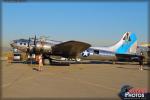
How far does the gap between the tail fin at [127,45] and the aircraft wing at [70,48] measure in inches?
261

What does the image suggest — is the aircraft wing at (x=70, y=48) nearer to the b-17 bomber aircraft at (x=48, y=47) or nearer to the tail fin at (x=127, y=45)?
the b-17 bomber aircraft at (x=48, y=47)

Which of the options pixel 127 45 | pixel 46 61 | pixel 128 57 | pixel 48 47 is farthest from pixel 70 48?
pixel 127 45

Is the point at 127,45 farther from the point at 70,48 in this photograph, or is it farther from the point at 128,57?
the point at 70,48

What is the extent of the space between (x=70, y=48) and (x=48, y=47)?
7.53 ft

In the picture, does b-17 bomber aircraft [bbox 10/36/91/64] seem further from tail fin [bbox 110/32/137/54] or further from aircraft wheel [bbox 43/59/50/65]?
tail fin [bbox 110/32/137/54]

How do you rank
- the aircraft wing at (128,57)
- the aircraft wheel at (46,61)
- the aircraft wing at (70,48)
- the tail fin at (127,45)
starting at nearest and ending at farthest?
the aircraft wing at (70,48) < the aircraft wheel at (46,61) < the aircraft wing at (128,57) < the tail fin at (127,45)

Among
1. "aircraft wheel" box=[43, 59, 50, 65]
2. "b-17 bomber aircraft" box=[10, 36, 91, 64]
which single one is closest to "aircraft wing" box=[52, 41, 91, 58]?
"b-17 bomber aircraft" box=[10, 36, 91, 64]

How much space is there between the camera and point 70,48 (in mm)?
25719

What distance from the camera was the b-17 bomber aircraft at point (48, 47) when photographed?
25.6 metres

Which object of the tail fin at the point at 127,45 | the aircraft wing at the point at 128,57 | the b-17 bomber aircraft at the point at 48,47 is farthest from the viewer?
the tail fin at the point at 127,45

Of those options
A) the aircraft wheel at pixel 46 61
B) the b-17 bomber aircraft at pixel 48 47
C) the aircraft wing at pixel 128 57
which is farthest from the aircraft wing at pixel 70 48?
the aircraft wing at pixel 128 57

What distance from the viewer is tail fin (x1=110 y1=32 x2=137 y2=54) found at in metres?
31.5

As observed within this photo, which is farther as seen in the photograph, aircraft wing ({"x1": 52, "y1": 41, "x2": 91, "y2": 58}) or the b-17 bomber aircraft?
the b-17 bomber aircraft

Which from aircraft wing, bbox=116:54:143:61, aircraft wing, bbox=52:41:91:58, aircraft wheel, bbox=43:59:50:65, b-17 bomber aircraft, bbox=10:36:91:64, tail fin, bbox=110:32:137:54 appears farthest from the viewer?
tail fin, bbox=110:32:137:54
